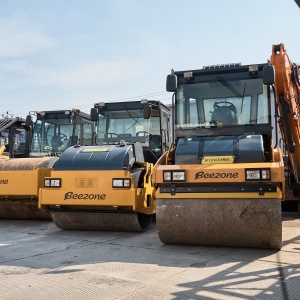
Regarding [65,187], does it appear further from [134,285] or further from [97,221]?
[134,285]

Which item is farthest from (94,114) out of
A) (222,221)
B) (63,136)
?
(222,221)

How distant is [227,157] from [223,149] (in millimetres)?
173

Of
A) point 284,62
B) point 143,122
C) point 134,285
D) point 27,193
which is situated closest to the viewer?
point 134,285

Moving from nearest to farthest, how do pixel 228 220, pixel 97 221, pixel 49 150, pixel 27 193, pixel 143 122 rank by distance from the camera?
pixel 228 220, pixel 97 221, pixel 27 193, pixel 143 122, pixel 49 150

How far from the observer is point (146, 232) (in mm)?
7086

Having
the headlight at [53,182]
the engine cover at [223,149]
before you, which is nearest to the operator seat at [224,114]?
the engine cover at [223,149]

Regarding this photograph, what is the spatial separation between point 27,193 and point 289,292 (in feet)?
17.8

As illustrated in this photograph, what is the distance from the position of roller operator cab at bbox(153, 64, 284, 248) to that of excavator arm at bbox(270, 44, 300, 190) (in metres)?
0.30

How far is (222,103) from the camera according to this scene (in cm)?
656

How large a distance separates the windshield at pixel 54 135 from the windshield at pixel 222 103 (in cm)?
390

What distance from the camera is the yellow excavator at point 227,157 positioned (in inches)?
203

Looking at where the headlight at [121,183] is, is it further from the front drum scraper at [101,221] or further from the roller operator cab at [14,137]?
the roller operator cab at [14,137]

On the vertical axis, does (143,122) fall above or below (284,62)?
below

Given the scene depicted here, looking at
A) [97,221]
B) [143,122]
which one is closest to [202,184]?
[97,221]
